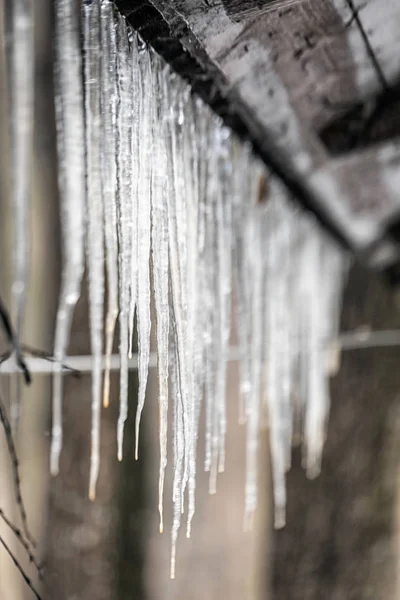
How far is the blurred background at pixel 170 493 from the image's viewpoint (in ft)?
3.59

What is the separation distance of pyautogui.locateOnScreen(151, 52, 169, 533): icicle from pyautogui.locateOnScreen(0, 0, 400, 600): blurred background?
182 millimetres

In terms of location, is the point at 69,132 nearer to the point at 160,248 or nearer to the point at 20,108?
the point at 20,108

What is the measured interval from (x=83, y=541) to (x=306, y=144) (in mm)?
1062

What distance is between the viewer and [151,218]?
588mm

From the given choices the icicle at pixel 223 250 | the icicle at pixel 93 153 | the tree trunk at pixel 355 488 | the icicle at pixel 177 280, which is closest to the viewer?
the icicle at pixel 93 153

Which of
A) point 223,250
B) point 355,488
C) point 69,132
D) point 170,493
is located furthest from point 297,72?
point 355,488

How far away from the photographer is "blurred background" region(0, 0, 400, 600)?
3.59ft

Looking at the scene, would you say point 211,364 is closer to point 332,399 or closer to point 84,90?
point 84,90

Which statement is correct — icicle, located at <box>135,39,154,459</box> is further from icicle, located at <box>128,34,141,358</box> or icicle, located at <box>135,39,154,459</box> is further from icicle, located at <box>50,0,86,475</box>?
icicle, located at <box>50,0,86,475</box>

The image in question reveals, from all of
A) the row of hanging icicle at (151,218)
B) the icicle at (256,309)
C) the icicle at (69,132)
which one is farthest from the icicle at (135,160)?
the icicle at (256,309)

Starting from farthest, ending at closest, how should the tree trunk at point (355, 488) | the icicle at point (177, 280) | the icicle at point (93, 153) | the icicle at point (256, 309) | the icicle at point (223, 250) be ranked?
the tree trunk at point (355, 488) → the icicle at point (256, 309) → the icicle at point (223, 250) → the icicle at point (177, 280) → the icicle at point (93, 153)

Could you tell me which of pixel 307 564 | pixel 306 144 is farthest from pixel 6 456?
pixel 307 564

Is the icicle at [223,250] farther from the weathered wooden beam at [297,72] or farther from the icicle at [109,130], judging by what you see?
the icicle at [109,130]

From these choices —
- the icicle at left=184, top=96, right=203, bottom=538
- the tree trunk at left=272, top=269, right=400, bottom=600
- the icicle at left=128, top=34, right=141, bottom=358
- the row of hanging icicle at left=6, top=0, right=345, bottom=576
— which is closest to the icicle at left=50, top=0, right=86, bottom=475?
the row of hanging icicle at left=6, top=0, right=345, bottom=576
